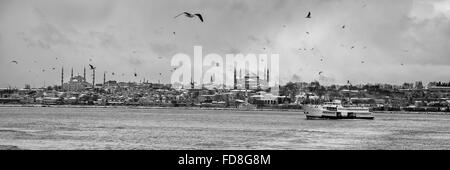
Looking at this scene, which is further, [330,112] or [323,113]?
[330,112]

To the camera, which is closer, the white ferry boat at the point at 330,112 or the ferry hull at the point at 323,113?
the ferry hull at the point at 323,113

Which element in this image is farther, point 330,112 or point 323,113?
point 330,112

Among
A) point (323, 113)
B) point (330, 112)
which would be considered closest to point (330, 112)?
point (330, 112)

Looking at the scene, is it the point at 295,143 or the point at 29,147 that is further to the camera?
the point at 295,143

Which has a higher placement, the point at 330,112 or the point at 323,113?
the point at 330,112

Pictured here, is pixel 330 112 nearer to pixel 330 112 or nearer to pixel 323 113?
pixel 330 112

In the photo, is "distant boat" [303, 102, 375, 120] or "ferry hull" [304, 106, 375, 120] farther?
"distant boat" [303, 102, 375, 120]

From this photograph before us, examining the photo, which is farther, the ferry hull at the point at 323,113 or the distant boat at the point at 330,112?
the distant boat at the point at 330,112
